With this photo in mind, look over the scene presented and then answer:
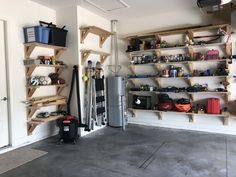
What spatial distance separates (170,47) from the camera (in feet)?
16.6

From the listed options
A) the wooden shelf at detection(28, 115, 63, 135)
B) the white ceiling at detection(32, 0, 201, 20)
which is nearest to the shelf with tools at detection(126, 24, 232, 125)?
the white ceiling at detection(32, 0, 201, 20)

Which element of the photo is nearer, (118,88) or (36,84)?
(36,84)

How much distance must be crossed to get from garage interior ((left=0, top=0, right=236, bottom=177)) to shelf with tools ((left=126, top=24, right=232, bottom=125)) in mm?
24

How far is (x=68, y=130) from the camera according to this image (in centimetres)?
416

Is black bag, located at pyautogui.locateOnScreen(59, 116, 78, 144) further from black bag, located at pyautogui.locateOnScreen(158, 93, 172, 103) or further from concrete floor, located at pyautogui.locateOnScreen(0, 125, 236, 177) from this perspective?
black bag, located at pyautogui.locateOnScreen(158, 93, 172, 103)

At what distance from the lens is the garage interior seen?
3.48m

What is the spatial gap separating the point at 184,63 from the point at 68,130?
293 cm

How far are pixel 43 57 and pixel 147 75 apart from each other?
244 cm

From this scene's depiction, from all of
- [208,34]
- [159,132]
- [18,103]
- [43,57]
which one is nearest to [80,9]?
[43,57]

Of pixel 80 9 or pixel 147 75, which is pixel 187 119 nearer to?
pixel 147 75

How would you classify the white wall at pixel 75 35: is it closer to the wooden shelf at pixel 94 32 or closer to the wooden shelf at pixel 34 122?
the wooden shelf at pixel 94 32

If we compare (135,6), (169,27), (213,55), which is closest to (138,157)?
(213,55)

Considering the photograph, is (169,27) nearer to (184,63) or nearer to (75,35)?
(184,63)

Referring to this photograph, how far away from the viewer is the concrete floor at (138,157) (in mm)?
2988
